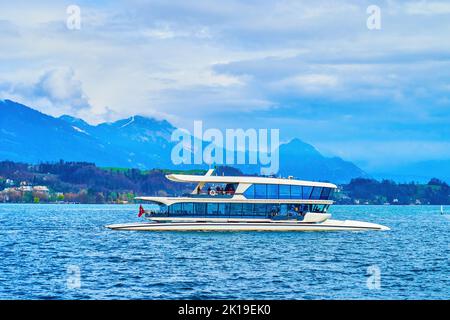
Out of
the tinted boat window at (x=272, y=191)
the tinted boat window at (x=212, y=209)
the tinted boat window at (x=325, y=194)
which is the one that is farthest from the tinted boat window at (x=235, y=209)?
the tinted boat window at (x=325, y=194)

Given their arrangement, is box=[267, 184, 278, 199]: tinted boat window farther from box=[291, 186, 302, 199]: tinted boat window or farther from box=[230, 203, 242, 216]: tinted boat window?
box=[230, 203, 242, 216]: tinted boat window

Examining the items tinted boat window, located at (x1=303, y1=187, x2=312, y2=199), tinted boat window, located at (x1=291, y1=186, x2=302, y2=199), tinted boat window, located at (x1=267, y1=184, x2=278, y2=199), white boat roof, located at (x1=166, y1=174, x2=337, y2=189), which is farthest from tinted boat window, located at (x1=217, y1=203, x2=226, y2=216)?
tinted boat window, located at (x1=303, y1=187, x2=312, y2=199)

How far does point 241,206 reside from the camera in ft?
318

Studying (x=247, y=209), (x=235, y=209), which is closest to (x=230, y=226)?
(x=235, y=209)

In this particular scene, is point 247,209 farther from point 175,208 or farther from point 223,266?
point 223,266

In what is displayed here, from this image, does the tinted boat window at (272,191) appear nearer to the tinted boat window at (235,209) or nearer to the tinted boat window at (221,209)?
the tinted boat window at (235,209)

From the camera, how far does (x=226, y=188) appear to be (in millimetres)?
97625

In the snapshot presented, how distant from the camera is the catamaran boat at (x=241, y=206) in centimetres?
9588

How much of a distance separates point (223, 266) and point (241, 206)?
31.8 m

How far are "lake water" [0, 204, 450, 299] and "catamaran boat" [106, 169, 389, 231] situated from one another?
194 centimetres

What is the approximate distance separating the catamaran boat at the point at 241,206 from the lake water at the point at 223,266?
1.94m

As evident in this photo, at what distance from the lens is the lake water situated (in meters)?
52.2
